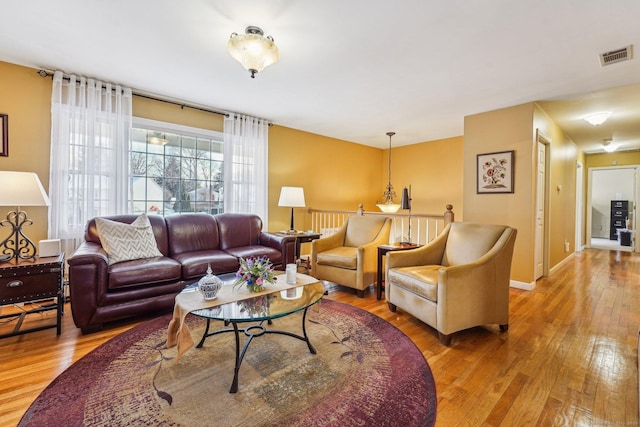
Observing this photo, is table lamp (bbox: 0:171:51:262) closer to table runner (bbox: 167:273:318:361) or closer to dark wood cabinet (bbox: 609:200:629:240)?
table runner (bbox: 167:273:318:361)

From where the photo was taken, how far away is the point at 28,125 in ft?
9.83

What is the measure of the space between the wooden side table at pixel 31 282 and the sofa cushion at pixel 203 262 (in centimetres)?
95

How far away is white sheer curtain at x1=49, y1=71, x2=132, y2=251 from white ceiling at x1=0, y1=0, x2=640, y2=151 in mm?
269

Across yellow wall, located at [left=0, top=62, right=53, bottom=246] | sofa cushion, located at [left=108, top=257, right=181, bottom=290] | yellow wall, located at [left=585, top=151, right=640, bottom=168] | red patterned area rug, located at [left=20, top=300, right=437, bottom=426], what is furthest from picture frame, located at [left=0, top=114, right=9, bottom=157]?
yellow wall, located at [left=585, top=151, right=640, bottom=168]

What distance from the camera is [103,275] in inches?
94.5

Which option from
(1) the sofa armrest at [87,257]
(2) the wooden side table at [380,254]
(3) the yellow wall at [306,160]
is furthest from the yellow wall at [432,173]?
(1) the sofa armrest at [87,257]

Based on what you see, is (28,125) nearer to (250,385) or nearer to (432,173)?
(250,385)

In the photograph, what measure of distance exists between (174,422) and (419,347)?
5.57 feet

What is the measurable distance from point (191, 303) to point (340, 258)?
6.45 ft

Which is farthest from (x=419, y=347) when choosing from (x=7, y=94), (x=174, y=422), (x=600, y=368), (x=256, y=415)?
(x=7, y=94)

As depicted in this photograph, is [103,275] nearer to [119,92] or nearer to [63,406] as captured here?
[63,406]

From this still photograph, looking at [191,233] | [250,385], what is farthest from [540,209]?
[191,233]

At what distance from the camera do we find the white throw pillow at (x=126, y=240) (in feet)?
8.98

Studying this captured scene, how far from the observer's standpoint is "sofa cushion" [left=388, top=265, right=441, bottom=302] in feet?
7.66
